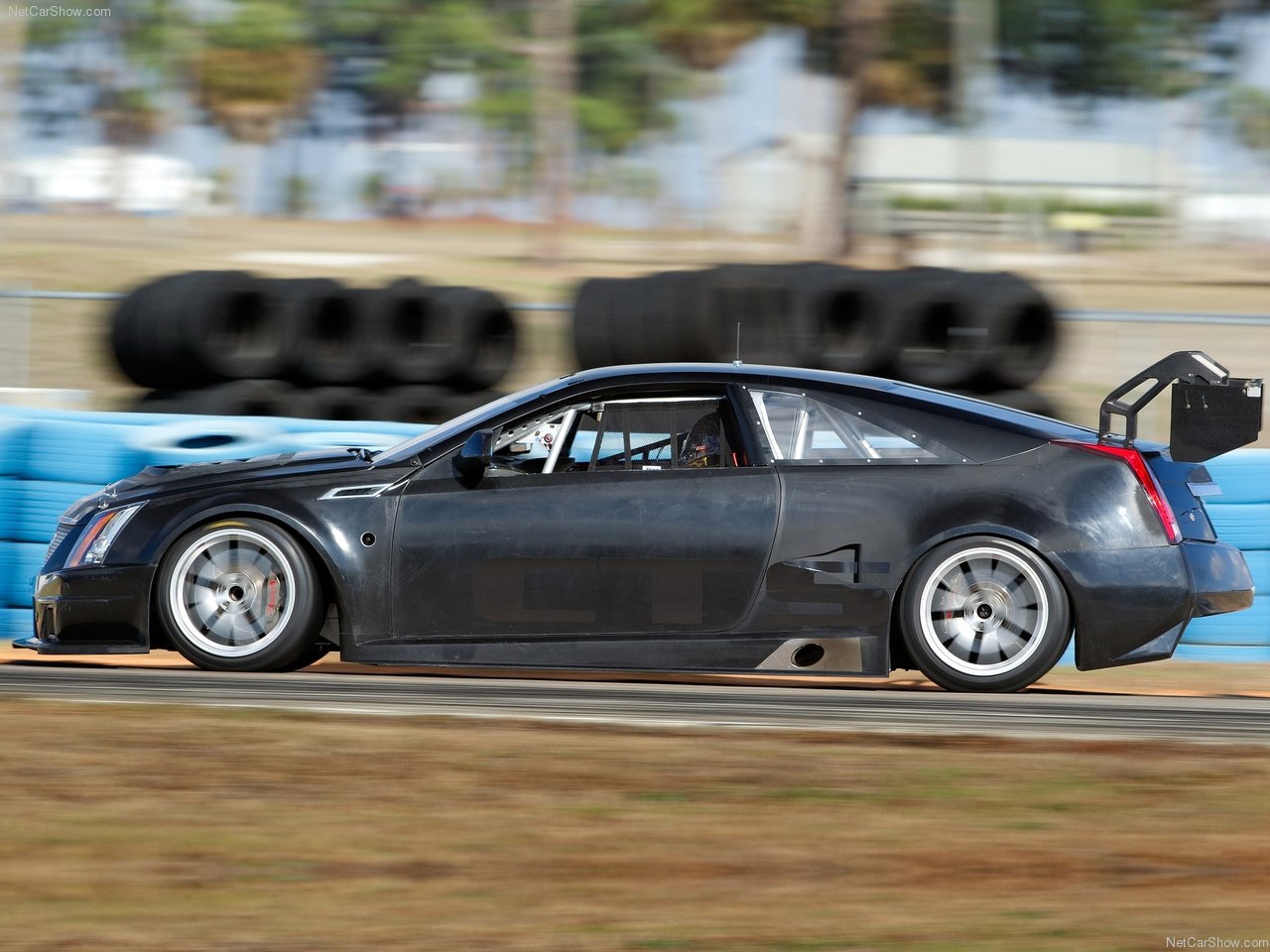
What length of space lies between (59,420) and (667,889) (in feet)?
19.3

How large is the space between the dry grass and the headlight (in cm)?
103

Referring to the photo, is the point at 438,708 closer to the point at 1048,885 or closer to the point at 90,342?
the point at 1048,885

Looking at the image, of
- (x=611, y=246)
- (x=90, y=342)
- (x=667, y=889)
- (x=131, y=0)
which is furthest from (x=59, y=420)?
(x=131, y=0)

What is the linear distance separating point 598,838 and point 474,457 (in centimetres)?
253

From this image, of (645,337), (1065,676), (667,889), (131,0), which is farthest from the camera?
(131,0)

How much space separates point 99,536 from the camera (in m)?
7.58

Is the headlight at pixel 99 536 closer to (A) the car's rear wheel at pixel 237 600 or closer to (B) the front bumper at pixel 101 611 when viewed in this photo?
(B) the front bumper at pixel 101 611

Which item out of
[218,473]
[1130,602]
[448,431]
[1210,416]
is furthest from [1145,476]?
[218,473]

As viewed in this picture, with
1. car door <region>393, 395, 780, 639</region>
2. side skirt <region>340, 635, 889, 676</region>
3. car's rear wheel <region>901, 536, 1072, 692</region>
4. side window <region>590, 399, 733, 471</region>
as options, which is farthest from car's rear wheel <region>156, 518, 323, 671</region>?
car's rear wheel <region>901, 536, 1072, 692</region>

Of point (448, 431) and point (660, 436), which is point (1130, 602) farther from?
point (448, 431)

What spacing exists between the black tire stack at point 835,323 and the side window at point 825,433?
23.1ft

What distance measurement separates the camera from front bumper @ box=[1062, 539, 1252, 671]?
7.12 metres

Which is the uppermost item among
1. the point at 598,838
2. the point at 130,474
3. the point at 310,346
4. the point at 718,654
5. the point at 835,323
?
the point at 835,323

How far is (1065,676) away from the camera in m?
8.84
